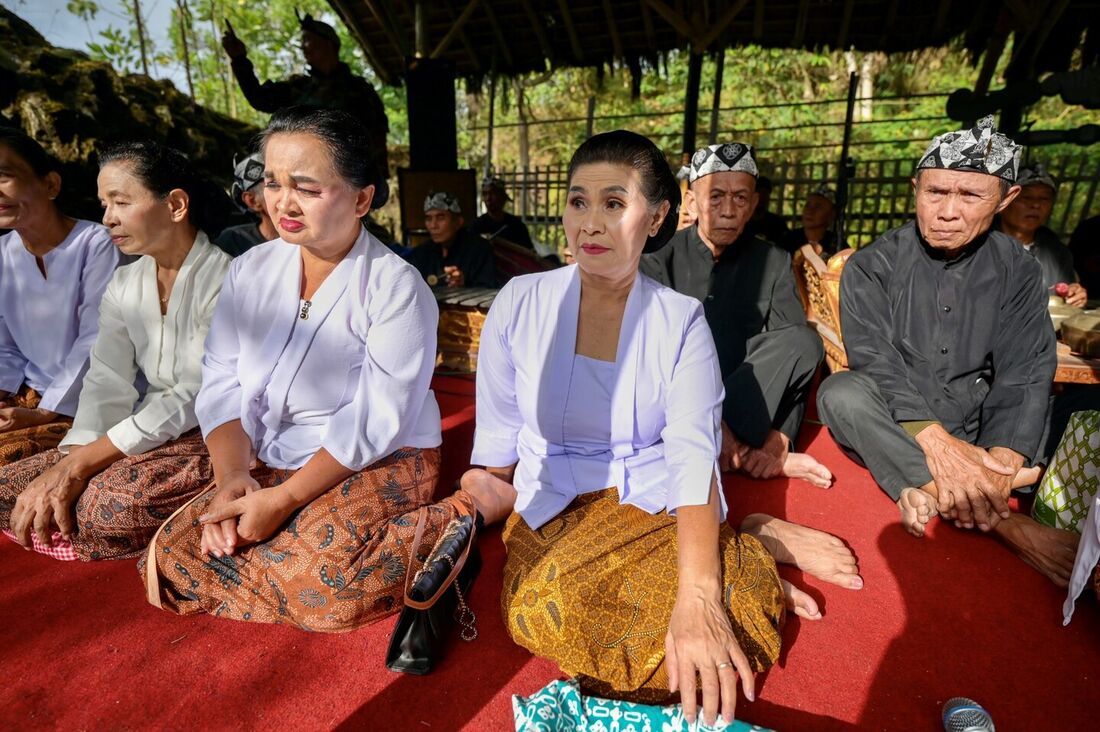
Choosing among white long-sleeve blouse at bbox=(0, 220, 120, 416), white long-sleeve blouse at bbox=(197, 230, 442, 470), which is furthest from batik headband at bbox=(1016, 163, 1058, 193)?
white long-sleeve blouse at bbox=(0, 220, 120, 416)

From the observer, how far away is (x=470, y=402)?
418cm

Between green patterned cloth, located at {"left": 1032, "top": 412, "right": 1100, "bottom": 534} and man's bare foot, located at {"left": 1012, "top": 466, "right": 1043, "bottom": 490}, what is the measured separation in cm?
18

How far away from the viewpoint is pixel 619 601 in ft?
5.64

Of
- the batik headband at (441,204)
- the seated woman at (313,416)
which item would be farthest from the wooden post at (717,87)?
the seated woman at (313,416)

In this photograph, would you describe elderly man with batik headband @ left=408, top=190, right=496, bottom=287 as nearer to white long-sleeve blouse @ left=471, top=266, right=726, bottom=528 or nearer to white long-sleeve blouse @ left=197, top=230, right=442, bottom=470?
white long-sleeve blouse @ left=197, top=230, right=442, bottom=470

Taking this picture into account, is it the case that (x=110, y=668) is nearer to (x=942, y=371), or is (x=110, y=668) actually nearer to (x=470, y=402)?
(x=470, y=402)

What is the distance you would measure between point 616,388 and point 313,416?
1.13 metres

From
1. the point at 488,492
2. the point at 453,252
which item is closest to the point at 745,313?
the point at 488,492

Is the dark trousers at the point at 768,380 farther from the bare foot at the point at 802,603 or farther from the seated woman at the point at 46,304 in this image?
the seated woman at the point at 46,304

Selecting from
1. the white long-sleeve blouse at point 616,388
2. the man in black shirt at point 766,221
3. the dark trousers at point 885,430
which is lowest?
the dark trousers at point 885,430

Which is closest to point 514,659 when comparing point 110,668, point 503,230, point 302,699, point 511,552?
point 511,552

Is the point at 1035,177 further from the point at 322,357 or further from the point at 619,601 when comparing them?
the point at 322,357

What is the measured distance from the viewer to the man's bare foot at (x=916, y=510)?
8.16 feet

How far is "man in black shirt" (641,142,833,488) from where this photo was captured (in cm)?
306
